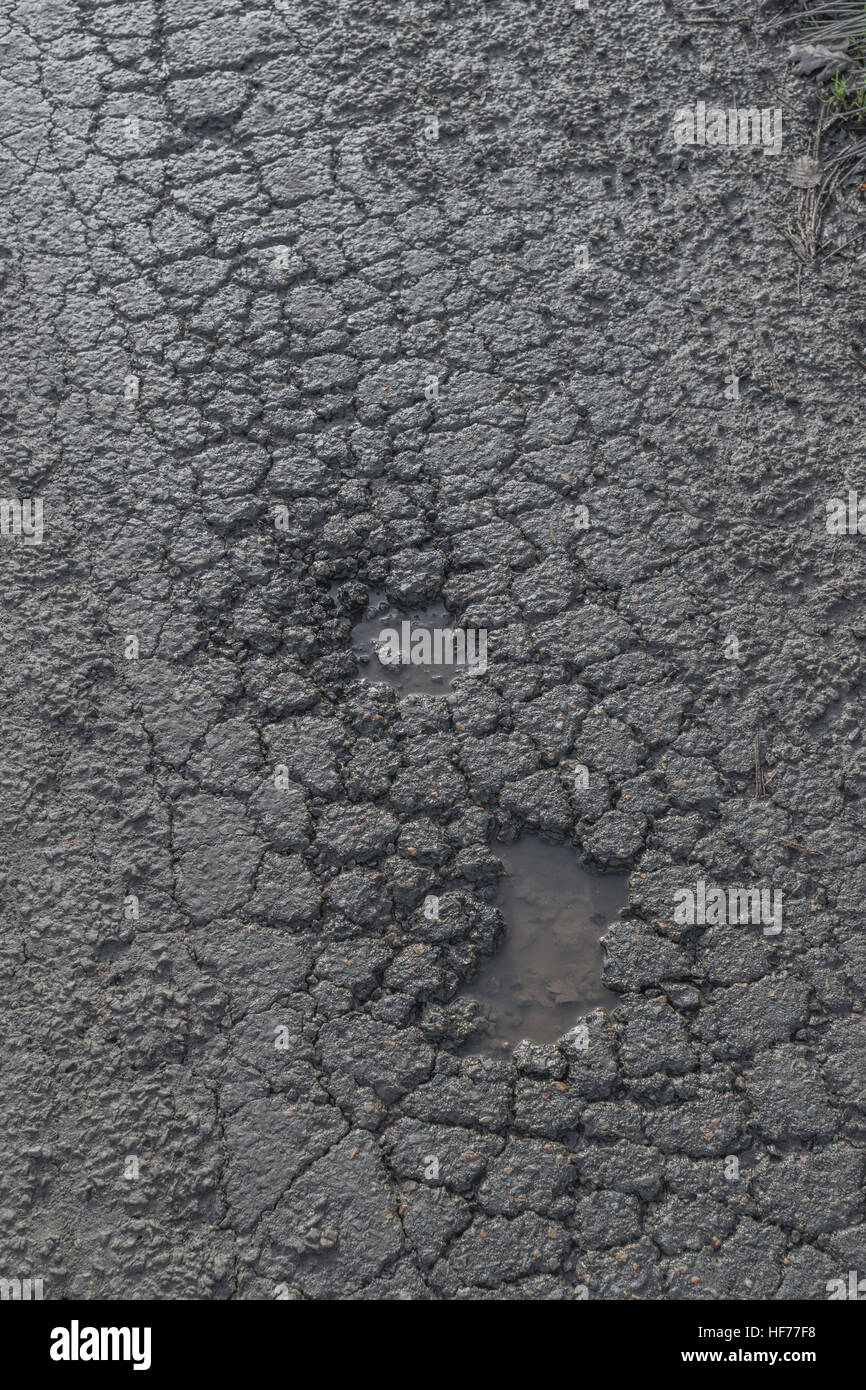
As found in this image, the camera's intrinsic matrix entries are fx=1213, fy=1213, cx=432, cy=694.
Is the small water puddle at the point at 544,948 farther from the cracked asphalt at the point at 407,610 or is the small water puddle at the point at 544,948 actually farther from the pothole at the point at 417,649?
the pothole at the point at 417,649

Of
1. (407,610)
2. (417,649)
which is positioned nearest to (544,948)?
(417,649)

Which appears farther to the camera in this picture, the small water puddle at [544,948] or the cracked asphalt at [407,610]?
the small water puddle at [544,948]

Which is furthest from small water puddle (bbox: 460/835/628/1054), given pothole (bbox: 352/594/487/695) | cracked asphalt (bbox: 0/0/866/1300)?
pothole (bbox: 352/594/487/695)

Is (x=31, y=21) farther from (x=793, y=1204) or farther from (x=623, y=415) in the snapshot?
(x=793, y=1204)

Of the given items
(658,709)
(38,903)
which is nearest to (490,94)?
(658,709)

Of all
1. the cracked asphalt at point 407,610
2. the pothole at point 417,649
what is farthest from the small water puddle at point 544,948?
the pothole at point 417,649

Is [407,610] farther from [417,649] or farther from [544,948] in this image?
[544,948]
